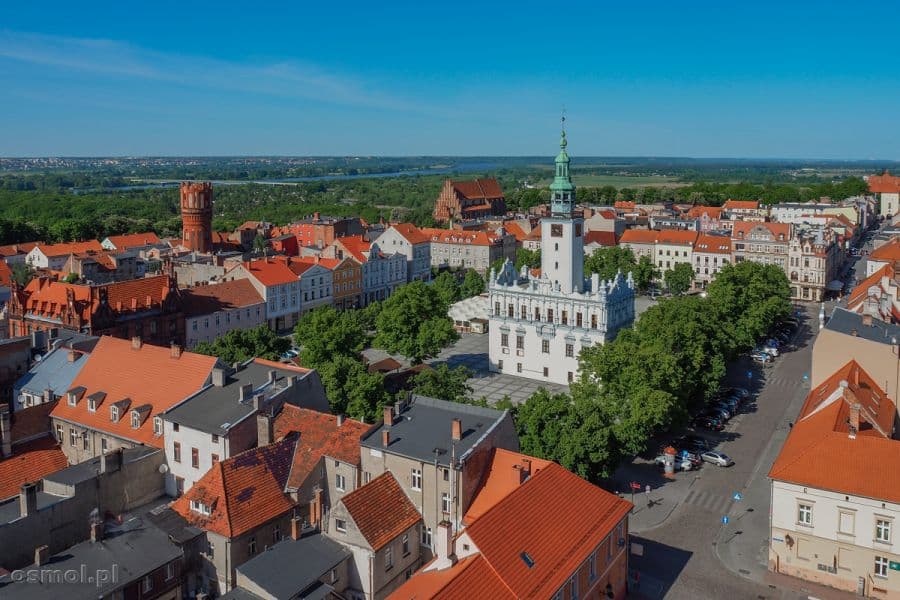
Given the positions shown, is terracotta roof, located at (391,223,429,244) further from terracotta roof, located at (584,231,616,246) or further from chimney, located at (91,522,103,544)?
chimney, located at (91,522,103,544)

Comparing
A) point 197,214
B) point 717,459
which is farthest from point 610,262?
point 717,459

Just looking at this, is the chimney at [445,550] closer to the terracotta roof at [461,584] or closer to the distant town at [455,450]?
the distant town at [455,450]

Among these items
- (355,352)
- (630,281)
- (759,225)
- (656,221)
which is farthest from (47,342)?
(656,221)

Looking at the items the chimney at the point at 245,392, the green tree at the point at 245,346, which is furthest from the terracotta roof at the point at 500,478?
the green tree at the point at 245,346

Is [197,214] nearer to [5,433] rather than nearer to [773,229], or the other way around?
[5,433]

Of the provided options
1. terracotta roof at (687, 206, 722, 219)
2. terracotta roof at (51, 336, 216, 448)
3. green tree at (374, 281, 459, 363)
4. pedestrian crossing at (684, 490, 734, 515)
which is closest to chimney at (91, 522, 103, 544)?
terracotta roof at (51, 336, 216, 448)

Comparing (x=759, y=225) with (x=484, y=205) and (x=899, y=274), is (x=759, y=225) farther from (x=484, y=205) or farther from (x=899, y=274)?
(x=484, y=205)

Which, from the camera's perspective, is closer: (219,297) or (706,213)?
(219,297)
